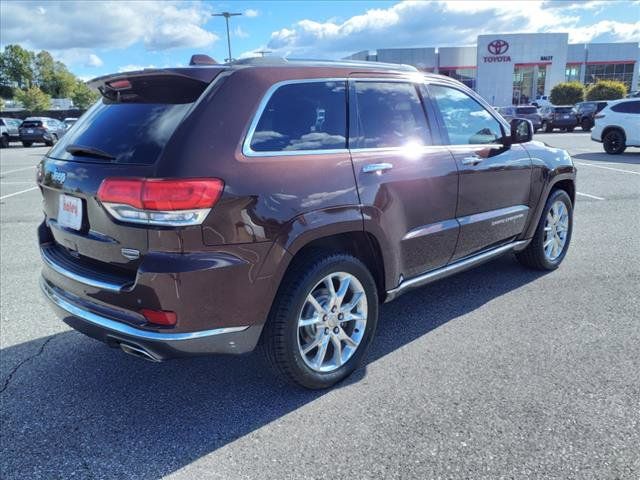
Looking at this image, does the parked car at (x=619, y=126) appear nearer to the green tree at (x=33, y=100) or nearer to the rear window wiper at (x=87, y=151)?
the rear window wiper at (x=87, y=151)

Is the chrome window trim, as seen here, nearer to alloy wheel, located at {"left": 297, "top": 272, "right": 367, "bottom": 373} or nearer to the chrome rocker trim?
alloy wheel, located at {"left": 297, "top": 272, "right": 367, "bottom": 373}

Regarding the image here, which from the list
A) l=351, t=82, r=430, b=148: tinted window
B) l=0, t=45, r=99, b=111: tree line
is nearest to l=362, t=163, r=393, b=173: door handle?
l=351, t=82, r=430, b=148: tinted window

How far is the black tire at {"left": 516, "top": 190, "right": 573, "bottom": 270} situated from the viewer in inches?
193

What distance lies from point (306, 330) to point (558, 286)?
9.19 feet

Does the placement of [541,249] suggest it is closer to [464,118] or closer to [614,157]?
[464,118]

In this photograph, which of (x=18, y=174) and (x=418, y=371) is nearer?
(x=418, y=371)

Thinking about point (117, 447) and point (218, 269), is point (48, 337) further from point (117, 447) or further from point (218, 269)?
point (218, 269)

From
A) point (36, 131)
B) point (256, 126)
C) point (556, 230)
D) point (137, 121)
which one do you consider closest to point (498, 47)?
point (36, 131)

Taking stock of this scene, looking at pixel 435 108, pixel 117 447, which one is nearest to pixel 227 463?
pixel 117 447

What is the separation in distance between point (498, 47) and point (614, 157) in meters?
47.0

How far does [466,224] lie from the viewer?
156 inches

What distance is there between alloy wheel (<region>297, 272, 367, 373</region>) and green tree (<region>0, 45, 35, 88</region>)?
13709 cm

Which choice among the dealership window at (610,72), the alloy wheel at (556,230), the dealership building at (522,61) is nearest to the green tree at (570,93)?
the dealership building at (522,61)

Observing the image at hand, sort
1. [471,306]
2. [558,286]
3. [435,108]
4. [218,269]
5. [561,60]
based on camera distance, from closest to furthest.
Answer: [218,269] < [435,108] < [471,306] < [558,286] < [561,60]
